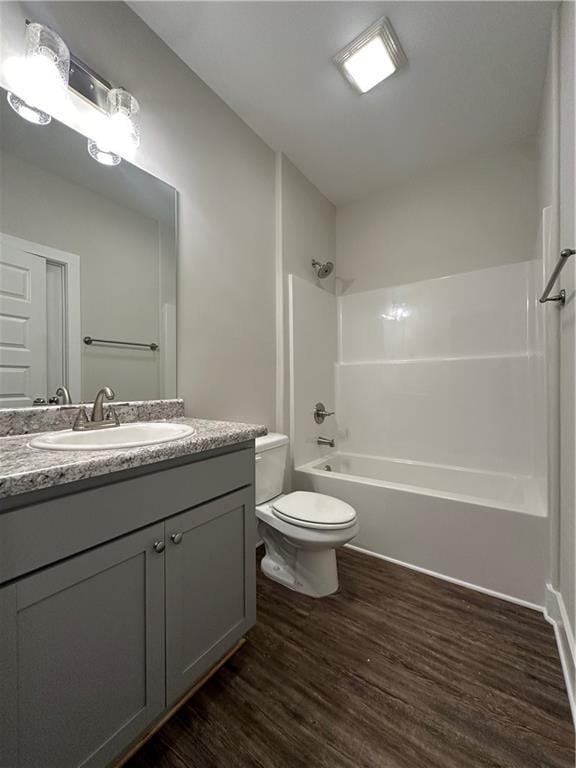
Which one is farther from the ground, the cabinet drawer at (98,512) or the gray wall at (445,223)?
the gray wall at (445,223)

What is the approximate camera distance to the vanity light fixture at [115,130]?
3.87ft

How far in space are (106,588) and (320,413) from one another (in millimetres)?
1841

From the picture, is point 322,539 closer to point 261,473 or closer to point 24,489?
point 261,473

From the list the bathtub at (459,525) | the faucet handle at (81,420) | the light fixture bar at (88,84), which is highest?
the light fixture bar at (88,84)

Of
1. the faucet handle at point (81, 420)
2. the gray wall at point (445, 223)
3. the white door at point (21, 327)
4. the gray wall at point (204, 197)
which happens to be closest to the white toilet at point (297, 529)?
the gray wall at point (204, 197)

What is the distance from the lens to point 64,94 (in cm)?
105

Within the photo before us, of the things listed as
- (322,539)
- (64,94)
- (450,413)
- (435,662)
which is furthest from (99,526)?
(450,413)

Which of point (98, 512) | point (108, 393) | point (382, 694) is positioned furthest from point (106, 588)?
point (382, 694)

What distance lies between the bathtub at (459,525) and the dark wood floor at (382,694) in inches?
5.9

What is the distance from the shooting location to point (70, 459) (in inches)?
27.0

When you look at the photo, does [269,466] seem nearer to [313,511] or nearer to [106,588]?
[313,511]

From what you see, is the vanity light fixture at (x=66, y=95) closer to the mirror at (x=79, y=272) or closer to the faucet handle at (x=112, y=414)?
the mirror at (x=79, y=272)

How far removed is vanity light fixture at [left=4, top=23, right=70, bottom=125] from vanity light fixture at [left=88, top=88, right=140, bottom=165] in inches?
5.7

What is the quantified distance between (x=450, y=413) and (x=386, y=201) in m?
1.74
